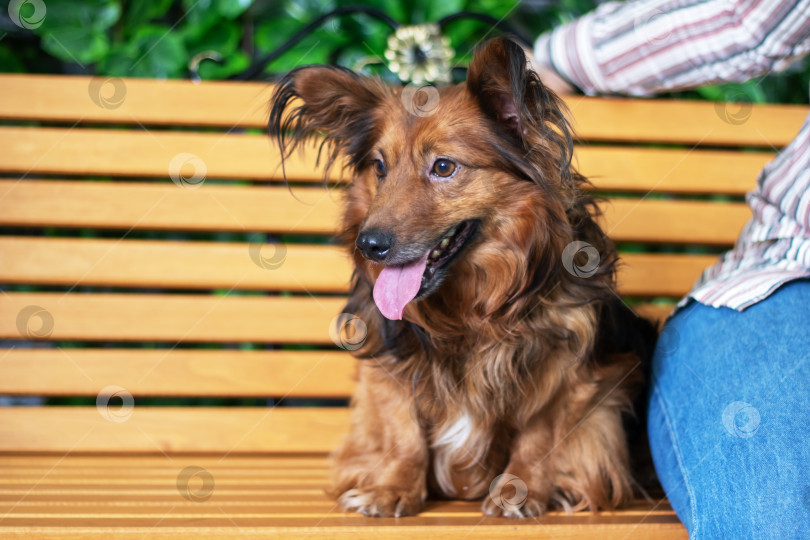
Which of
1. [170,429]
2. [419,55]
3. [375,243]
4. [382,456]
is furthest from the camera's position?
[419,55]

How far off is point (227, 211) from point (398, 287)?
1.04 meters

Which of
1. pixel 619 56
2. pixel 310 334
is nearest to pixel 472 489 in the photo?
pixel 310 334

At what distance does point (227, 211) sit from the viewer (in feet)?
8.14

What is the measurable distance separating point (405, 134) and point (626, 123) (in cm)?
108

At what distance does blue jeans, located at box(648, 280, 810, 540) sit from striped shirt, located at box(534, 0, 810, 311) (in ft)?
0.25

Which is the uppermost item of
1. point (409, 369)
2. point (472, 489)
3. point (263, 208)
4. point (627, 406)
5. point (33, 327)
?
point (33, 327)

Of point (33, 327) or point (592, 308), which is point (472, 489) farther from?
point (33, 327)

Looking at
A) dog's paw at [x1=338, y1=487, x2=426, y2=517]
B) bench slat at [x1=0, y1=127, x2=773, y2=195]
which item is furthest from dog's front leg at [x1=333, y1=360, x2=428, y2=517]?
bench slat at [x1=0, y1=127, x2=773, y2=195]

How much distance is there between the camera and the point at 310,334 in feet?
8.24

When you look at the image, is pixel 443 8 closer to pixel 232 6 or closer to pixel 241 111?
pixel 232 6

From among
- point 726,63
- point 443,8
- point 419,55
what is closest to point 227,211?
point 419,55

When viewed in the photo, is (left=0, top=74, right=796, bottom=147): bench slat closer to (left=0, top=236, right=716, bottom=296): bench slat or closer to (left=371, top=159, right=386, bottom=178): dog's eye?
(left=0, top=236, right=716, bottom=296): bench slat

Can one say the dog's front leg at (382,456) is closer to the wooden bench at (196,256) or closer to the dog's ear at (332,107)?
the wooden bench at (196,256)

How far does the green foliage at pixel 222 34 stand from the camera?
9.41ft
